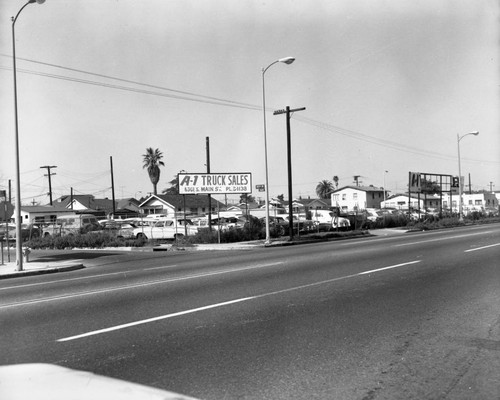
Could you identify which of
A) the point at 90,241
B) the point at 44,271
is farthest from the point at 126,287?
the point at 90,241

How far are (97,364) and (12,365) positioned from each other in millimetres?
898

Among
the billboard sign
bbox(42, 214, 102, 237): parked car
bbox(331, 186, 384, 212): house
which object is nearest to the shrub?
bbox(42, 214, 102, 237): parked car

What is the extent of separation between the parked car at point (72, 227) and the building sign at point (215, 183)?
9.11m

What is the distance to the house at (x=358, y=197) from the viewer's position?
94.2m

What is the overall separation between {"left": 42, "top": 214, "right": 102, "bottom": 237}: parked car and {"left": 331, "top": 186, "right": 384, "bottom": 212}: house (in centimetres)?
5682

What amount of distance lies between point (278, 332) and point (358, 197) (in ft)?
299

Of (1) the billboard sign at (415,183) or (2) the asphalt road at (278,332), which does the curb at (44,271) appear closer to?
(2) the asphalt road at (278,332)

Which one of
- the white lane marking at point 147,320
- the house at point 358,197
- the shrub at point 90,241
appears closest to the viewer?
the white lane marking at point 147,320

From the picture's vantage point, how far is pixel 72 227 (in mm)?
41969

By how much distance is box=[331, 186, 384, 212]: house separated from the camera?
94250 millimetres

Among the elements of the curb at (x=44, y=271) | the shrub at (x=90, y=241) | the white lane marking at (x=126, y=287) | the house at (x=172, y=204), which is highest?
the house at (x=172, y=204)

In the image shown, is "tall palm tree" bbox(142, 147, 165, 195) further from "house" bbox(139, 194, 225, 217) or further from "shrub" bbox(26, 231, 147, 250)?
"shrub" bbox(26, 231, 147, 250)

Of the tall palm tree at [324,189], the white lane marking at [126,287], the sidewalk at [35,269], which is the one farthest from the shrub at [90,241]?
the tall palm tree at [324,189]

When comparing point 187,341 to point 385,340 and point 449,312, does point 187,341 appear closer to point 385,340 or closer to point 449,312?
point 385,340
